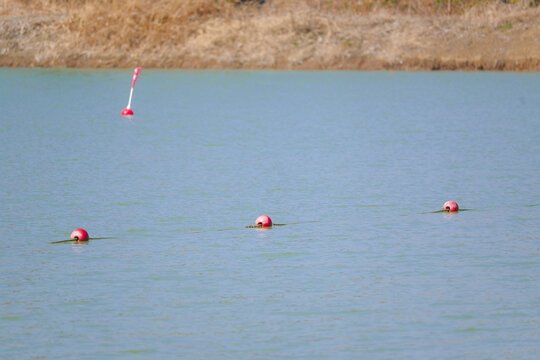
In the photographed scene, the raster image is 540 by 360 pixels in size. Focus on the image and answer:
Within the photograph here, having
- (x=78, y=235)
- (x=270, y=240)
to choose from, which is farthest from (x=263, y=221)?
(x=78, y=235)

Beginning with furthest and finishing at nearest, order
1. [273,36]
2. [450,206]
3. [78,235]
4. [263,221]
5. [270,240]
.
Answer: [273,36] < [450,206] < [263,221] < [270,240] < [78,235]

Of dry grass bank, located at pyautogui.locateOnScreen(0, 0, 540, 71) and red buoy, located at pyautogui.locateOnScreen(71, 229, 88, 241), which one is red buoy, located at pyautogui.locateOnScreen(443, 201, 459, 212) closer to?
red buoy, located at pyautogui.locateOnScreen(71, 229, 88, 241)

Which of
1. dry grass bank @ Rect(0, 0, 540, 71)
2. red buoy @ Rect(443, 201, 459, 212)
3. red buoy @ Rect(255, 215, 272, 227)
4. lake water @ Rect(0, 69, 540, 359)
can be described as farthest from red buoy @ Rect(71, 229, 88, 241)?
dry grass bank @ Rect(0, 0, 540, 71)

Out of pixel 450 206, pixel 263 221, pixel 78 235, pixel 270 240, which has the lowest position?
pixel 270 240

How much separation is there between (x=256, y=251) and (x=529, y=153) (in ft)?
32.0

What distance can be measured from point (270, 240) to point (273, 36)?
34013 millimetres

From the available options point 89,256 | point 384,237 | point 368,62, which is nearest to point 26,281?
point 89,256

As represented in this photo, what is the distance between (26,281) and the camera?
9.72 metres

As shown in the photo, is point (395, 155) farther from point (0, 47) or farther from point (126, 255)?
point (0, 47)

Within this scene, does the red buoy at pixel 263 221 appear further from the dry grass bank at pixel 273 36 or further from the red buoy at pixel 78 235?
the dry grass bank at pixel 273 36

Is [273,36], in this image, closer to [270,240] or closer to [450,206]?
[450,206]

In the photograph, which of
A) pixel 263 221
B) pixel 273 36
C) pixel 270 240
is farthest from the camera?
pixel 273 36

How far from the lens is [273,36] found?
4503cm

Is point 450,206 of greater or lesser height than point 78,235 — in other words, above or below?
above
